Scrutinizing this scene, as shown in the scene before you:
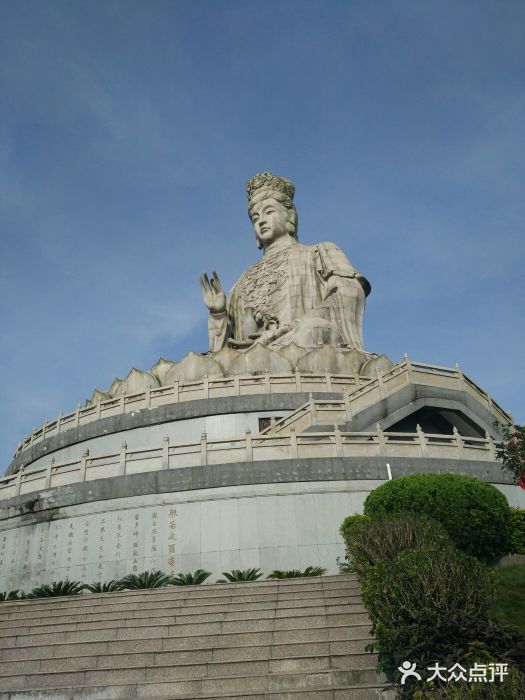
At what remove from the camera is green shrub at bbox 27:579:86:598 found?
11258mm

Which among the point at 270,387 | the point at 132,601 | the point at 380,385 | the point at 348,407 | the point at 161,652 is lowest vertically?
the point at 161,652

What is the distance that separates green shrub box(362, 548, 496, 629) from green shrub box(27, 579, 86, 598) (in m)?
7.08

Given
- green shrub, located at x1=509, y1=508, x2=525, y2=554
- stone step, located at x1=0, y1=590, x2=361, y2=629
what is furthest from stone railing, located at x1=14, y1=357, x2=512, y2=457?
stone step, located at x1=0, y1=590, x2=361, y2=629

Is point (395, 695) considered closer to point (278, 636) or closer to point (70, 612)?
point (278, 636)

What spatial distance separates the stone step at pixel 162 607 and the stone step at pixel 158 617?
0.07 metres

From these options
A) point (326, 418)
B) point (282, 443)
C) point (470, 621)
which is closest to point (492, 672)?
point (470, 621)

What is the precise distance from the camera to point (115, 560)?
12031 millimetres

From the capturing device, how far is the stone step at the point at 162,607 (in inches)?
315

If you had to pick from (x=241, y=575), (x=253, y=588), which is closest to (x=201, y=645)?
(x=253, y=588)

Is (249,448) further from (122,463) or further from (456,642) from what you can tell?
(456,642)

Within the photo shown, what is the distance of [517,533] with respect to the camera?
10.8 metres

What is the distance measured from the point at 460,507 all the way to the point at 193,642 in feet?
16.5

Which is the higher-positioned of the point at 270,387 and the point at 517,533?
the point at 270,387

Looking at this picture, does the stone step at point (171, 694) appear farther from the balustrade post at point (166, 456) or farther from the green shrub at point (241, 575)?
the balustrade post at point (166, 456)
